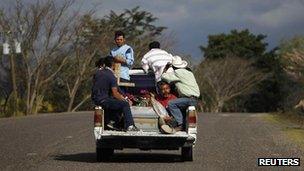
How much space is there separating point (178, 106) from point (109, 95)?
1.34m

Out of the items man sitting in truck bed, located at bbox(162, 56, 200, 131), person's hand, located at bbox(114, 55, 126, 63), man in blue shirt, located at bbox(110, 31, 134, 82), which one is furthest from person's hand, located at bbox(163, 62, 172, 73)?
person's hand, located at bbox(114, 55, 126, 63)

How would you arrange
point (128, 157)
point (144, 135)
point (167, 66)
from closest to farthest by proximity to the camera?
1. point (144, 135)
2. point (167, 66)
3. point (128, 157)

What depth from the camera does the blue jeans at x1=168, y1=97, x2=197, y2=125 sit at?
1366 centimetres

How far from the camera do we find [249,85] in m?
78.6

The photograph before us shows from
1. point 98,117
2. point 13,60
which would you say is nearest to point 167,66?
point 98,117

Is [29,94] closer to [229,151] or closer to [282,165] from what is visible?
[229,151]

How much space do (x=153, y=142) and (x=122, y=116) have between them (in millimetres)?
795

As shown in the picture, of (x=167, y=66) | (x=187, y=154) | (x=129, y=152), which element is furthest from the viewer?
(x=129, y=152)

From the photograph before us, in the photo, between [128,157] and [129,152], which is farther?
[129,152]

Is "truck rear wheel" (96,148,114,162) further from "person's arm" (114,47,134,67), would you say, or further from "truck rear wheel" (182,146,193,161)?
"person's arm" (114,47,134,67)

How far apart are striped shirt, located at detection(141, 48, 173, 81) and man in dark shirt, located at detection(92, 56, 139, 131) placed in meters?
1.14

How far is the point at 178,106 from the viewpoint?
13.7 m

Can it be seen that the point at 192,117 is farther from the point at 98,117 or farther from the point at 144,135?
the point at 98,117

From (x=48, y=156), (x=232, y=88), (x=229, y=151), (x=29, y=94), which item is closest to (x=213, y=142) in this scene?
(x=229, y=151)
